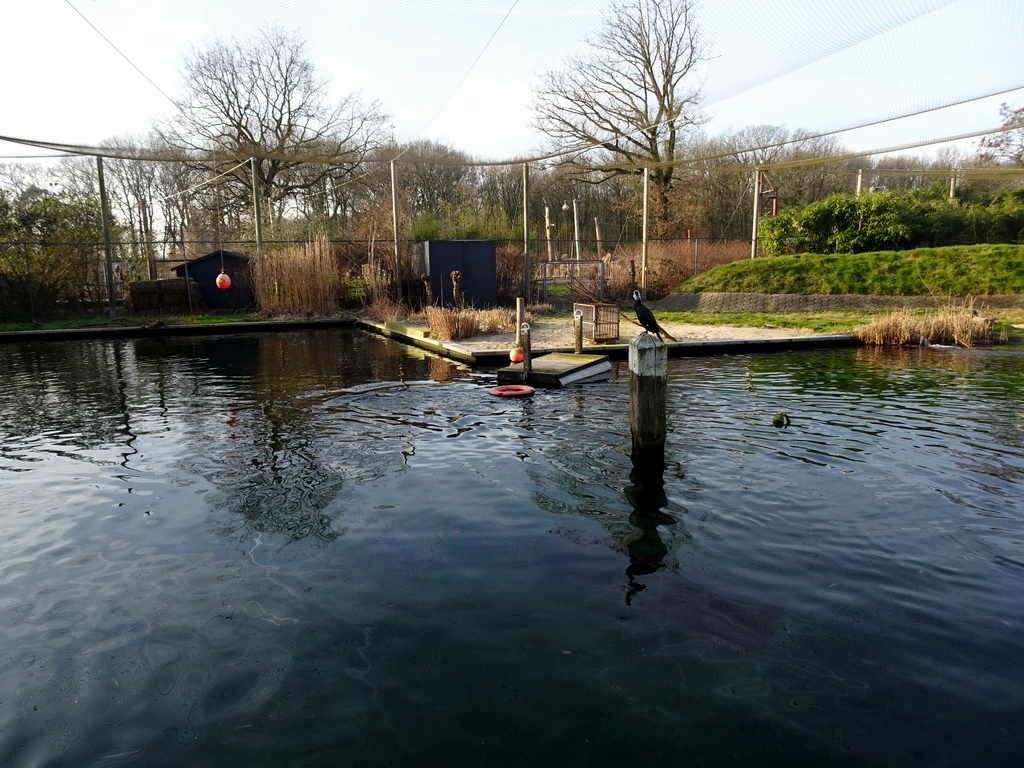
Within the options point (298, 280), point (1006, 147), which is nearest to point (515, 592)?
point (298, 280)

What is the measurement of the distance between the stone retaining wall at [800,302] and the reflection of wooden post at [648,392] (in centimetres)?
1237

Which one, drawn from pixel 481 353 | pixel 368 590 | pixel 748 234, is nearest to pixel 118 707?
pixel 368 590

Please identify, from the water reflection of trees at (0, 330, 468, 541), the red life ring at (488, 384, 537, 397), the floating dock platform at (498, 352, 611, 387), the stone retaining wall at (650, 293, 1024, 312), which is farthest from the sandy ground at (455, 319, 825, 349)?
the stone retaining wall at (650, 293, 1024, 312)

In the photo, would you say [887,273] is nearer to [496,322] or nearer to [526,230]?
[526,230]

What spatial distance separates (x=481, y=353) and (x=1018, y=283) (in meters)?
Answer: 12.0

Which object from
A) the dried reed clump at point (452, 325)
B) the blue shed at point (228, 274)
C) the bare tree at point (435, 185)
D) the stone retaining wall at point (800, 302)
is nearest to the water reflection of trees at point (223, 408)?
the dried reed clump at point (452, 325)

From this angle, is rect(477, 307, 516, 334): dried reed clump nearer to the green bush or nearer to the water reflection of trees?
the water reflection of trees

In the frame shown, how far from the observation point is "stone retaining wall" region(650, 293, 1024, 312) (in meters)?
15.6

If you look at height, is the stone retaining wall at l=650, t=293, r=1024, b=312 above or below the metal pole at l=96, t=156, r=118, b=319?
below

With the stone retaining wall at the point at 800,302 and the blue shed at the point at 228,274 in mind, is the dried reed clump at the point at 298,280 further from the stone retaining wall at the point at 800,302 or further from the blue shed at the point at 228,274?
the stone retaining wall at the point at 800,302

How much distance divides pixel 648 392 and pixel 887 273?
14366mm

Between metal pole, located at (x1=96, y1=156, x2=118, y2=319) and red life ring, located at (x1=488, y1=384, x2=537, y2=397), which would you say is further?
metal pole, located at (x1=96, y1=156, x2=118, y2=319)

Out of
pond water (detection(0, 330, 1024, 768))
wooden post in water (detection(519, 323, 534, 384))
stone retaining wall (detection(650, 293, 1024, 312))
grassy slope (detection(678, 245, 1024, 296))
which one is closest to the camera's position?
pond water (detection(0, 330, 1024, 768))

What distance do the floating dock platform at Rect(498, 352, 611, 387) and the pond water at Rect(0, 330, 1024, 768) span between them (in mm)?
1914
